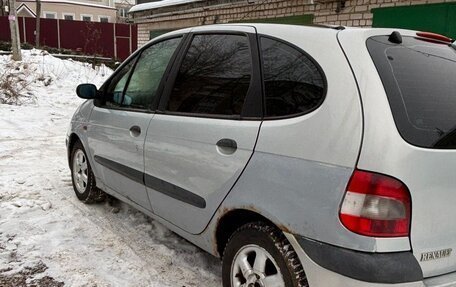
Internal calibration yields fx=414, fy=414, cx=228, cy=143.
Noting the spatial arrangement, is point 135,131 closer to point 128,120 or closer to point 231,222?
point 128,120

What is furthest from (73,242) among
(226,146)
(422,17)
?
(422,17)

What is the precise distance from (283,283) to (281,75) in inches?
41.1

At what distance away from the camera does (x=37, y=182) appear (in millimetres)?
4930

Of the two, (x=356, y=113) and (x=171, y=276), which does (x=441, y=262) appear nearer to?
(x=356, y=113)

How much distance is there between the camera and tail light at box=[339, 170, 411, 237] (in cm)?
170

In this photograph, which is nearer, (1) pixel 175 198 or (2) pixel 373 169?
(2) pixel 373 169

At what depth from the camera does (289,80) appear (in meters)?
2.12

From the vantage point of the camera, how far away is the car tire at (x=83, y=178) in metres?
4.16

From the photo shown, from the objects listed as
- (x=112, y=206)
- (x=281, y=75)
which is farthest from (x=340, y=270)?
(x=112, y=206)

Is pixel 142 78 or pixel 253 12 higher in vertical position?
pixel 253 12

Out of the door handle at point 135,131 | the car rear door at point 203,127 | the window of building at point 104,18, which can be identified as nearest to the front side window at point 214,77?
the car rear door at point 203,127

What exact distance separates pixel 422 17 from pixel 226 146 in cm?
566

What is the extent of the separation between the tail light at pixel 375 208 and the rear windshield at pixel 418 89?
0.24m

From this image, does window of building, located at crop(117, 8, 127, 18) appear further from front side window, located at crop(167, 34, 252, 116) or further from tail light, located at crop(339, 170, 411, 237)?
tail light, located at crop(339, 170, 411, 237)
